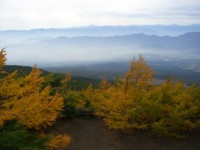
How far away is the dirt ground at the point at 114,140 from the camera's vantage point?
14844mm

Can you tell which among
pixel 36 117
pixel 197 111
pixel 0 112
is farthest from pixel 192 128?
pixel 0 112

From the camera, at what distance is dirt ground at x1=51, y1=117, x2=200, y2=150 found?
14.8 m

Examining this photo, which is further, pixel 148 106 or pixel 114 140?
pixel 114 140

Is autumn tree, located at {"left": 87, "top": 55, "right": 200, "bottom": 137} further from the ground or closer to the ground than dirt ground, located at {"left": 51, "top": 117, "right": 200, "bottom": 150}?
further from the ground

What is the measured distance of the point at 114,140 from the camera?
15859mm

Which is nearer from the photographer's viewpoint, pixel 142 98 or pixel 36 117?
pixel 36 117

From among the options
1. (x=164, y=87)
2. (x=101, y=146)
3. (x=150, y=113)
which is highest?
(x=164, y=87)

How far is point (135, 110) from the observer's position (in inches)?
582

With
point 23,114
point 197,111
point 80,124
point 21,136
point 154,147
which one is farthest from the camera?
point 80,124

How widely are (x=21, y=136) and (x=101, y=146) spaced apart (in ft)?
20.1

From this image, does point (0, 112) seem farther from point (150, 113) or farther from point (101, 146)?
point (150, 113)

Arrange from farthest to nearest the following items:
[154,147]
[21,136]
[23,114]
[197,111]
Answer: [197,111]
[154,147]
[23,114]
[21,136]

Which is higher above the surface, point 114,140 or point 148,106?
point 148,106

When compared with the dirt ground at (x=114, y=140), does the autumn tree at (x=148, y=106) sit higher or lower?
higher
